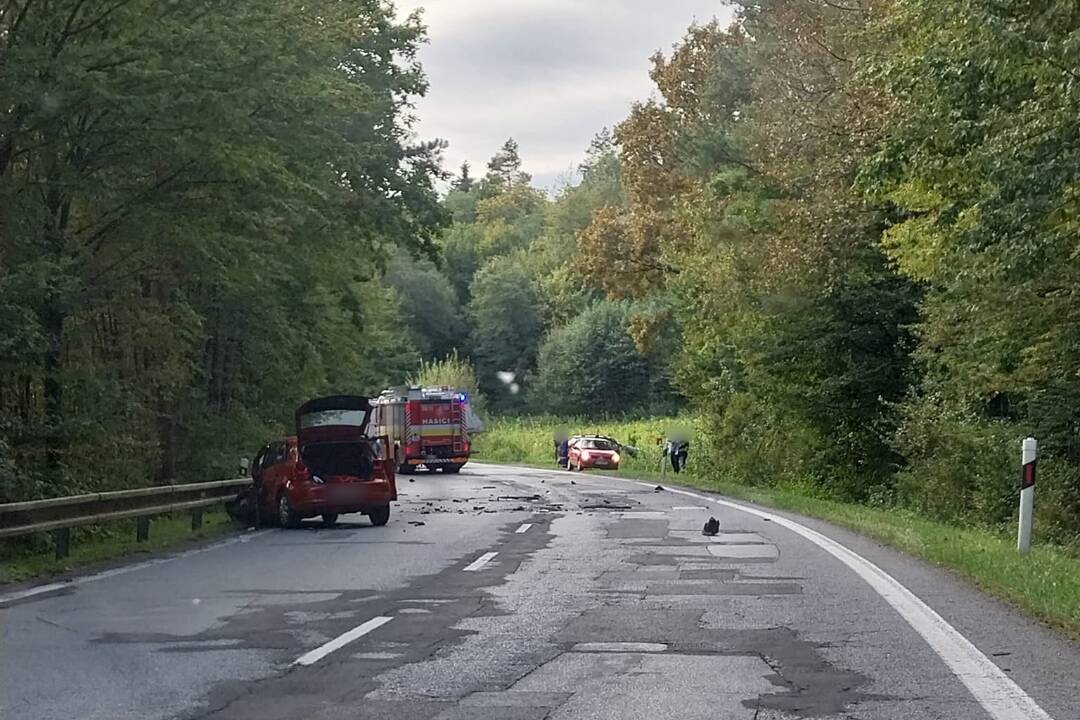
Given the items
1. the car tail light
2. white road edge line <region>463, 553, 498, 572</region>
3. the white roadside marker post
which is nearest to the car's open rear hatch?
the car tail light

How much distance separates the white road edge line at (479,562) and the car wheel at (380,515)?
5488 mm

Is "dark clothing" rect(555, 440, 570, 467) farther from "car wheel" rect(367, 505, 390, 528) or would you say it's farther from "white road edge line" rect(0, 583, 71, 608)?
"white road edge line" rect(0, 583, 71, 608)

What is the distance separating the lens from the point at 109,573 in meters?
15.3

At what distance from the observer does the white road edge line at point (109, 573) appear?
13.1 metres

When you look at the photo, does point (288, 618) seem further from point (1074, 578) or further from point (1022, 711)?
point (1074, 578)

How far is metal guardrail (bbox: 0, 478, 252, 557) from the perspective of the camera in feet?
50.1

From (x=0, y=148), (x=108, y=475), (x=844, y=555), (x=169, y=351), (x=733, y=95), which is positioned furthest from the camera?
(x=733, y=95)

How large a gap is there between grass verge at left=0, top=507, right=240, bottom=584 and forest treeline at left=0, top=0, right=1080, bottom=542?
83 cm

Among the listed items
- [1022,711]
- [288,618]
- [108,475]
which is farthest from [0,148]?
[1022,711]

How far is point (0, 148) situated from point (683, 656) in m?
12.7

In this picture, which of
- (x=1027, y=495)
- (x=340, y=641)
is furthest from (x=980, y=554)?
(x=340, y=641)

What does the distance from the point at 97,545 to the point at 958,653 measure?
12.5 meters

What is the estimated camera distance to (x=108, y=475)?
21.7m

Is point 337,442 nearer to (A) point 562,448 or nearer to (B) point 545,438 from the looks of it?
(A) point 562,448
